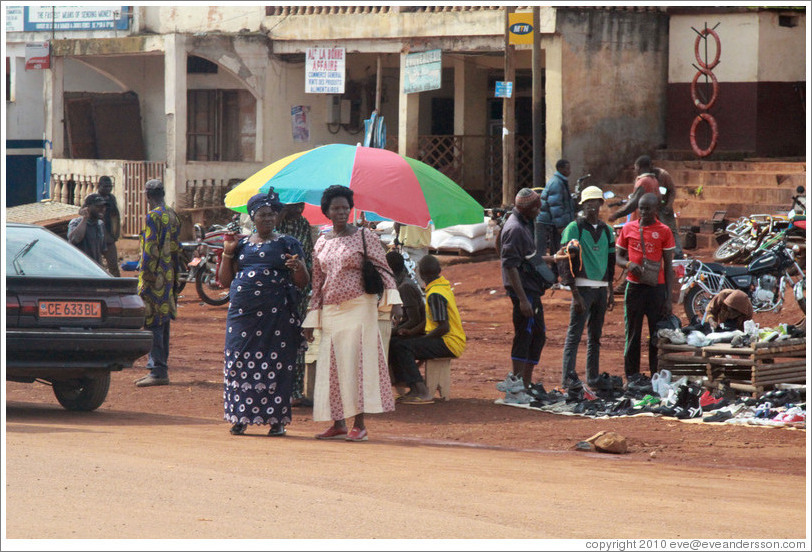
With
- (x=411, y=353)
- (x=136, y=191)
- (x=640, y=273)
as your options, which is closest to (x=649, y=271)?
(x=640, y=273)

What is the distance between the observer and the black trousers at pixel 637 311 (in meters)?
10.7

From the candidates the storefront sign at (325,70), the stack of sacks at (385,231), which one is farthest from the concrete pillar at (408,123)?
the stack of sacks at (385,231)

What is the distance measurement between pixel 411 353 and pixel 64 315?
9.44 feet

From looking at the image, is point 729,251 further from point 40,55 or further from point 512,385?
point 40,55

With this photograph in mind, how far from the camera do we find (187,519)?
17.7 feet

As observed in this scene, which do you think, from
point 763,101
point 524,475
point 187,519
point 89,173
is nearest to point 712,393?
Result: point 524,475

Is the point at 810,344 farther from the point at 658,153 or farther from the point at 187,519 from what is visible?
the point at 658,153

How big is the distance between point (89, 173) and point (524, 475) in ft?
64.9

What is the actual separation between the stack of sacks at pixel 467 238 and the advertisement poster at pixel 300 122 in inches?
215

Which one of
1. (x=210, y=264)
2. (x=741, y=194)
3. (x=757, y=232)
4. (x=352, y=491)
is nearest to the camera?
(x=352, y=491)

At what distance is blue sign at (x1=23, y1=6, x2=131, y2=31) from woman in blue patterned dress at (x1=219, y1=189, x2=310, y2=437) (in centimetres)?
1887

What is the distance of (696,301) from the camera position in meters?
14.1

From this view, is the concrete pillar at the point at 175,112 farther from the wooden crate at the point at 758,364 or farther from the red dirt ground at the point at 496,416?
the wooden crate at the point at 758,364

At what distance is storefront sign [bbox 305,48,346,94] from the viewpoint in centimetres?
2339
